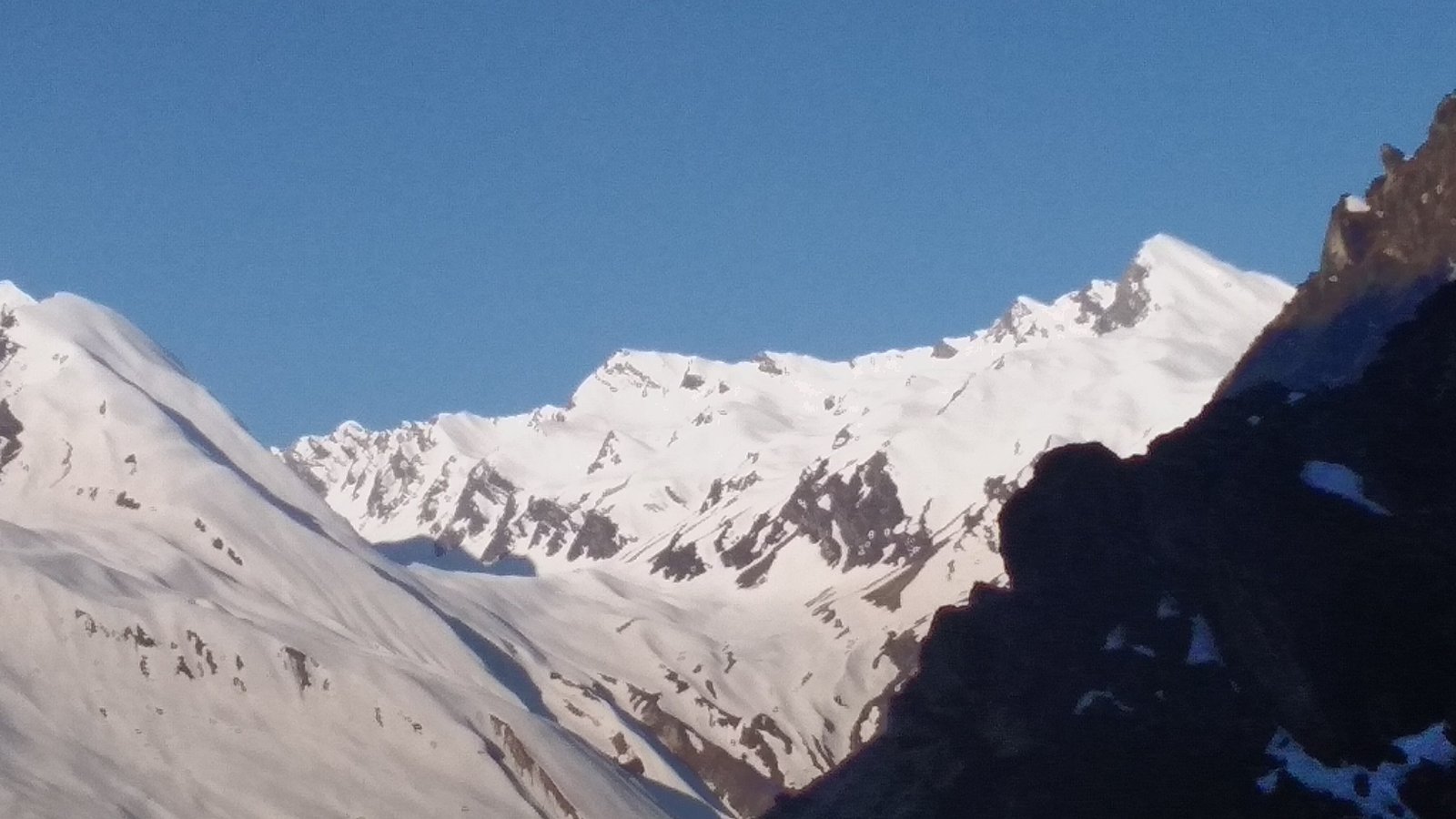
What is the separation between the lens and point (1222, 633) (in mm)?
114250

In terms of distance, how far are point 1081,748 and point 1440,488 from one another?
24.4 m

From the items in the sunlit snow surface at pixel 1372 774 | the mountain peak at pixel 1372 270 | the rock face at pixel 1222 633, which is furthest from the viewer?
the mountain peak at pixel 1372 270

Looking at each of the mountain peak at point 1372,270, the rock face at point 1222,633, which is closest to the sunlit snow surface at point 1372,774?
the rock face at point 1222,633

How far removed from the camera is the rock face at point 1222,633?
105188mm

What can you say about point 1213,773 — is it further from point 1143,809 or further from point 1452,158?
point 1452,158

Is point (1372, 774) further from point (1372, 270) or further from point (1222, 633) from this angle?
point (1372, 270)

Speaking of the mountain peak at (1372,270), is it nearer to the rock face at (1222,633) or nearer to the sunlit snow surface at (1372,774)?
the rock face at (1222,633)

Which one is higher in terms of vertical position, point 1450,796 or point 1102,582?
point 1102,582

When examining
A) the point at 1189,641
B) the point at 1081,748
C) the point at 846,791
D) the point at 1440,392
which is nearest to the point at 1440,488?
the point at 1440,392

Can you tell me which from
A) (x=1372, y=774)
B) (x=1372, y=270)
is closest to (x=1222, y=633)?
(x=1372, y=774)

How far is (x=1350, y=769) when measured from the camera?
339 feet

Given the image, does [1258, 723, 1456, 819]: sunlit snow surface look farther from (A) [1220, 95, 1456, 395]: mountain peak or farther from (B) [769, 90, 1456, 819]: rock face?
(A) [1220, 95, 1456, 395]: mountain peak

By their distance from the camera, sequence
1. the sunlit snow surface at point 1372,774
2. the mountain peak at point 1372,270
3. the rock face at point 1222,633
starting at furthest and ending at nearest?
the mountain peak at point 1372,270 < the rock face at point 1222,633 < the sunlit snow surface at point 1372,774

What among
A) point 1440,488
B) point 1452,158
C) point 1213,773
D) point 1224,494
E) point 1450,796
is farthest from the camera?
point 1452,158
